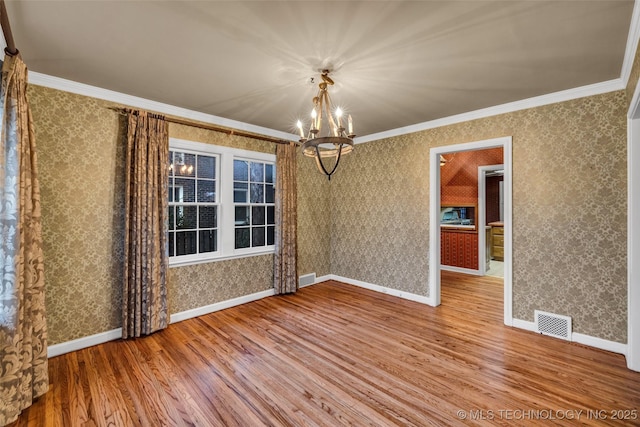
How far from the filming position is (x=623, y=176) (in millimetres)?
2711

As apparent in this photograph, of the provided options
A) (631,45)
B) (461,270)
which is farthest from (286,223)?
(461,270)

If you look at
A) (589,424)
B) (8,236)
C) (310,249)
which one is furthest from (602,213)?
(8,236)

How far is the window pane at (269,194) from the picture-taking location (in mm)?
4570

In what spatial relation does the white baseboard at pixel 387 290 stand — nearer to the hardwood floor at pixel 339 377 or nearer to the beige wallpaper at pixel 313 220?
the beige wallpaper at pixel 313 220

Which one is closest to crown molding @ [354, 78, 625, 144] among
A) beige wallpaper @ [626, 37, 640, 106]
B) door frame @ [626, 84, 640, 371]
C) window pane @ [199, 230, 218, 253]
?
beige wallpaper @ [626, 37, 640, 106]

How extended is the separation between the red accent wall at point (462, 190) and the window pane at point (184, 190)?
5.30 metres

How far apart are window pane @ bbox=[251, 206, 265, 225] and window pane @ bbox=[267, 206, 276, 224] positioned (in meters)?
0.11

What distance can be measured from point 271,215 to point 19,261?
3.00 metres

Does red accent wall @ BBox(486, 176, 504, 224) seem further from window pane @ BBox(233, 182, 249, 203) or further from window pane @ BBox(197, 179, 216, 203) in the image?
window pane @ BBox(197, 179, 216, 203)

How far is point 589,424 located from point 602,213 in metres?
2.00

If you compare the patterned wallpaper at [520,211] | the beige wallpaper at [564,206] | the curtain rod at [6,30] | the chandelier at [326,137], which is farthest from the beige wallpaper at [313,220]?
the curtain rod at [6,30]

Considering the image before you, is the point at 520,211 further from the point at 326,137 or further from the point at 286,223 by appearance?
the point at 286,223

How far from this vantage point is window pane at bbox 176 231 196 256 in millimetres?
3621

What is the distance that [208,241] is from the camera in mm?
3879
